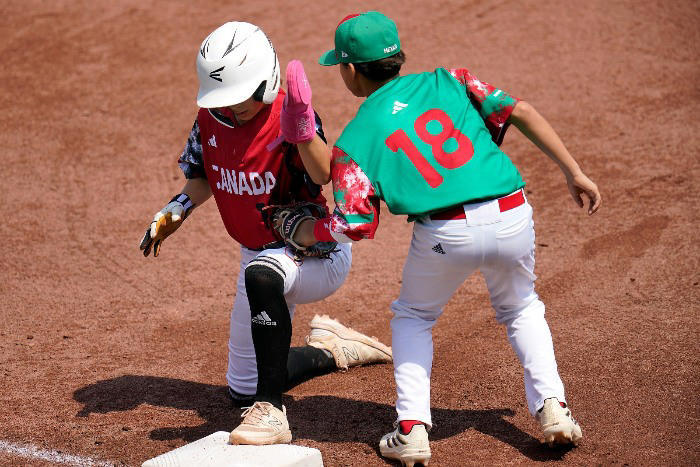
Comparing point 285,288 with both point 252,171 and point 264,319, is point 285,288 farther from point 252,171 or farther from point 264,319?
point 252,171

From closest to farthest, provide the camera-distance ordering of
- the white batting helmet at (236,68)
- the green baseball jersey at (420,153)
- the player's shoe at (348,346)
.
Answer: the green baseball jersey at (420,153), the white batting helmet at (236,68), the player's shoe at (348,346)

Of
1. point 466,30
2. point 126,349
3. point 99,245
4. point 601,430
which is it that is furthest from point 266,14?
point 601,430

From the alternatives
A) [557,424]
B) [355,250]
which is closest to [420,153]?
Answer: [557,424]

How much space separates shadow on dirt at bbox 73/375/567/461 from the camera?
4191mm

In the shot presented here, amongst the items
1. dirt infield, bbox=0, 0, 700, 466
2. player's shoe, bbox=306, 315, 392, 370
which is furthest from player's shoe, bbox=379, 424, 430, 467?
player's shoe, bbox=306, 315, 392, 370

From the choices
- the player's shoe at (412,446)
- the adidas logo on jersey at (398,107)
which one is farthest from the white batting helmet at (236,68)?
the player's shoe at (412,446)

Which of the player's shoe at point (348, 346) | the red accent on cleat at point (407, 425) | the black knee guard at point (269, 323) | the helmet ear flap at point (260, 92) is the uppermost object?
the helmet ear flap at point (260, 92)

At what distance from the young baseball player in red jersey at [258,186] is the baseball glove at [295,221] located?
0.01 m

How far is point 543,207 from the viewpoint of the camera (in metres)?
7.17

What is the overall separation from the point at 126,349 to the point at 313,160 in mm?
2207

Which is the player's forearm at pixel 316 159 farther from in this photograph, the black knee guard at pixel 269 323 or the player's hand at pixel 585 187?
the player's hand at pixel 585 187

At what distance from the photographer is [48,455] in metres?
4.09

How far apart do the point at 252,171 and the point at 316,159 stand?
0.50 metres

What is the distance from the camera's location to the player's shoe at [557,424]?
379 centimetres
